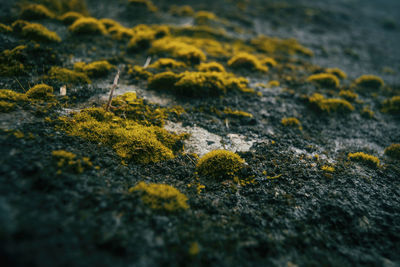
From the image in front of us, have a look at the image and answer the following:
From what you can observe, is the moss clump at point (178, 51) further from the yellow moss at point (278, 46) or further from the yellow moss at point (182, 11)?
the yellow moss at point (182, 11)

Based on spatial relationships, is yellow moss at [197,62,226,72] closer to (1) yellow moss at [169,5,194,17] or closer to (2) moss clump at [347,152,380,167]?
(2) moss clump at [347,152,380,167]

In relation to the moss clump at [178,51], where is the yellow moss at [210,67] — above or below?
below

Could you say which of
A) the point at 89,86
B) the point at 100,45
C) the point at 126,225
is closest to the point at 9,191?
the point at 126,225

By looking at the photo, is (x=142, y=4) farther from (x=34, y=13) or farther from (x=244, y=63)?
(x=244, y=63)

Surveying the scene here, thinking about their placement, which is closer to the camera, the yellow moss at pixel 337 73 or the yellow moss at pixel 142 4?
the yellow moss at pixel 337 73

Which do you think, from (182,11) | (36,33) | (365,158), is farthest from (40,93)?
(182,11)

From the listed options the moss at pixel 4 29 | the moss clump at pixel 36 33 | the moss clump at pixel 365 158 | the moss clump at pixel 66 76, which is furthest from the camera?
the moss clump at pixel 36 33

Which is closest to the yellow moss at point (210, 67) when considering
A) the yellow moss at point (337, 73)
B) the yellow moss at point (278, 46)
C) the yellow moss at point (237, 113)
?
the yellow moss at point (237, 113)

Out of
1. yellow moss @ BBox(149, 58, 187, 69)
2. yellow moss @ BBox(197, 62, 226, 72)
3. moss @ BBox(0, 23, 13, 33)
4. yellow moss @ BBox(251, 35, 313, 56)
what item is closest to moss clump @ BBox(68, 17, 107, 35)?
moss @ BBox(0, 23, 13, 33)
